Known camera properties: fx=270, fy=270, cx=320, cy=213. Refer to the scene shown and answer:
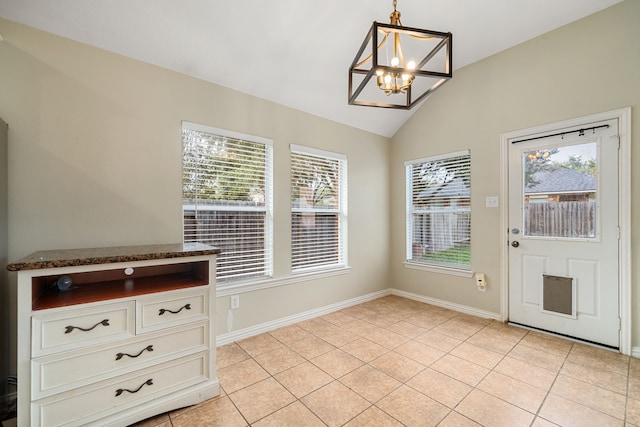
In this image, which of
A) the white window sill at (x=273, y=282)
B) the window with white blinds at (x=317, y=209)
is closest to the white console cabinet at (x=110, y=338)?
the white window sill at (x=273, y=282)

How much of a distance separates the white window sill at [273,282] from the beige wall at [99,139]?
0.26 feet

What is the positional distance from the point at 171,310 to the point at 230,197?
1242 mm

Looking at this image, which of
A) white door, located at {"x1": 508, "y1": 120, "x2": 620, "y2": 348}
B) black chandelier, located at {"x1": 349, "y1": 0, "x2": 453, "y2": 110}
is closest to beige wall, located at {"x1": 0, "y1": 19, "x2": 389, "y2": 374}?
black chandelier, located at {"x1": 349, "y1": 0, "x2": 453, "y2": 110}

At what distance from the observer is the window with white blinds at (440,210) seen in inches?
135

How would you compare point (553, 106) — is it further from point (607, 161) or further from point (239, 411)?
point (239, 411)

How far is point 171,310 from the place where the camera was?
1.71 metres

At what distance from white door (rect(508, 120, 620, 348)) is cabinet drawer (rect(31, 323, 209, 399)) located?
3.22 m

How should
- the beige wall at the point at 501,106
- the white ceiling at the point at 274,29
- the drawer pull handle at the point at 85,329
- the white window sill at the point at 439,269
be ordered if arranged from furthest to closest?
1. the white window sill at the point at 439,269
2. the beige wall at the point at 501,106
3. the white ceiling at the point at 274,29
4. the drawer pull handle at the point at 85,329

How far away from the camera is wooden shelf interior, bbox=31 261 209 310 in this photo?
149 cm

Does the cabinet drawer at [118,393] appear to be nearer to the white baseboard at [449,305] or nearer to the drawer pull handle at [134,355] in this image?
the drawer pull handle at [134,355]

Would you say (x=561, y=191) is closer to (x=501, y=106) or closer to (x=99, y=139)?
(x=501, y=106)

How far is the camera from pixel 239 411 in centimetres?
171

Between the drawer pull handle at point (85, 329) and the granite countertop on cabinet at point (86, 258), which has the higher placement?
the granite countertop on cabinet at point (86, 258)

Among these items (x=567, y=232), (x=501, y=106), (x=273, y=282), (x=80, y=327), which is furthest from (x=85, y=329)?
(x=501, y=106)
